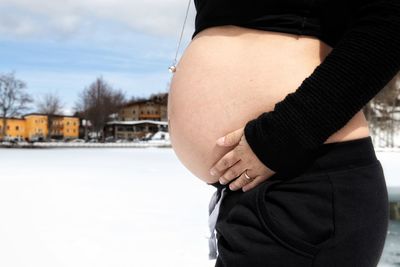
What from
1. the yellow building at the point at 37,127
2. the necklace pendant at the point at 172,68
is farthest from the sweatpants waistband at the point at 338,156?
the yellow building at the point at 37,127

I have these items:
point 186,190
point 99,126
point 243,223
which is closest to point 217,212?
point 243,223

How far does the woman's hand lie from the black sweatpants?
0.02 meters

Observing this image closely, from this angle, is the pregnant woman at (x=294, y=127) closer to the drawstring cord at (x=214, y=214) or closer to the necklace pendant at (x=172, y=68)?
the drawstring cord at (x=214, y=214)

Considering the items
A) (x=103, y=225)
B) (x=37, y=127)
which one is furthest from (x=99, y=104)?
(x=103, y=225)

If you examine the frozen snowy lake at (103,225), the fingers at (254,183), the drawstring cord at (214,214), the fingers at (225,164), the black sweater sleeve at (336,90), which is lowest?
the frozen snowy lake at (103,225)

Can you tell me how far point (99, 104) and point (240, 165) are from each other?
62724 millimetres

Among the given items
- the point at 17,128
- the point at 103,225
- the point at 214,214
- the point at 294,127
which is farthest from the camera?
the point at 17,128

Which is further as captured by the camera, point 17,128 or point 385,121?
point 17,128

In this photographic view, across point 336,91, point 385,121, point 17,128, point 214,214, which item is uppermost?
point 336,91

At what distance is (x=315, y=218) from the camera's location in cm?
73

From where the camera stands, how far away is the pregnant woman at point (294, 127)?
72 cm

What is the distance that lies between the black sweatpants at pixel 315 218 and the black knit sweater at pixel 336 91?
5 cm

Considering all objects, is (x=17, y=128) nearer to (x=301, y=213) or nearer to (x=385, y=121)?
(x=385, y=121)

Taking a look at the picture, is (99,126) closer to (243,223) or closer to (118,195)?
(118,195)
